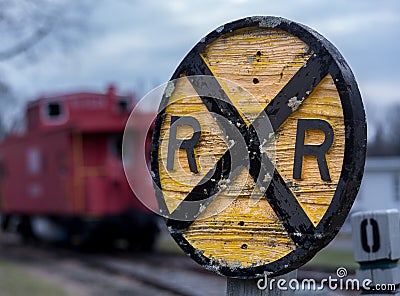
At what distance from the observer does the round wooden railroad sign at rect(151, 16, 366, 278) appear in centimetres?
214

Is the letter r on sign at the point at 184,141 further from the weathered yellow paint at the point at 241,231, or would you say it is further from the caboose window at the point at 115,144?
the caboose window at the point at 115,144

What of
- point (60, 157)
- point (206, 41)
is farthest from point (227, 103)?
point (60, 157)

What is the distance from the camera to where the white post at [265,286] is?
2.32m

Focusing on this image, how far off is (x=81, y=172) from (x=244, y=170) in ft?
42.0

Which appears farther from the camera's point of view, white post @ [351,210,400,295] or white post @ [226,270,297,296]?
white post @ [351,210,400,295]

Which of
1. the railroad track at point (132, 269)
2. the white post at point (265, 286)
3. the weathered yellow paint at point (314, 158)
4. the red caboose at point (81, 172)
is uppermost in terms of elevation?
the red caboose at point (81, 172)

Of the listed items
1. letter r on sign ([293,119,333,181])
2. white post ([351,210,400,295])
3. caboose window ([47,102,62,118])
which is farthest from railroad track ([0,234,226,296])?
letter r on sign ([293,119,333,181])

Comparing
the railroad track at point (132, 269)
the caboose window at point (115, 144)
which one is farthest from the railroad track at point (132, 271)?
the caboose window at point (115, 144)

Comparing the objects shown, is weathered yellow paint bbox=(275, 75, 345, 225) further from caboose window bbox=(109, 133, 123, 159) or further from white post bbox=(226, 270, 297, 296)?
caboose window bbox=(109, 133, 123, 159)

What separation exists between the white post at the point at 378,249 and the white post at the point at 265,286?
0.73 m

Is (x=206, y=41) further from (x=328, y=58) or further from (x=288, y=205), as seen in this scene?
(x=288, y=205)

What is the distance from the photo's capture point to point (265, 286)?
232cm

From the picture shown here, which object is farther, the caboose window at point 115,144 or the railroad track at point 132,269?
the caboose window at point 115,144

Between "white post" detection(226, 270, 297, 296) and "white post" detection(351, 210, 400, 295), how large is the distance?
2.40 feet
